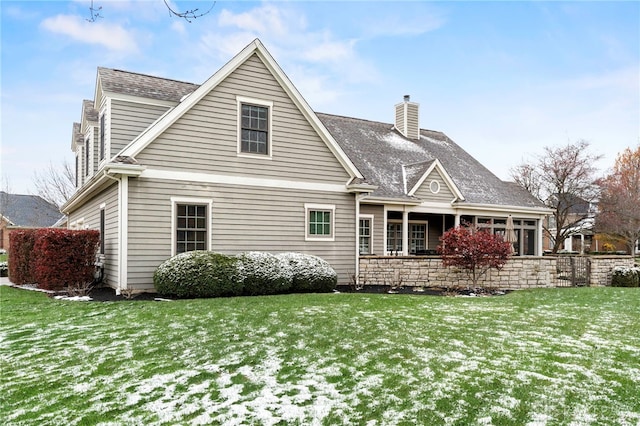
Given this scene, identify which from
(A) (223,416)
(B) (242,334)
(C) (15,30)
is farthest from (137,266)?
→ (A) (223,416)

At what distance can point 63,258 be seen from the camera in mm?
12703

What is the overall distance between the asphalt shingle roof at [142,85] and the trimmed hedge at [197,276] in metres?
5.58

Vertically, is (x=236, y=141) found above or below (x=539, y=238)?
above

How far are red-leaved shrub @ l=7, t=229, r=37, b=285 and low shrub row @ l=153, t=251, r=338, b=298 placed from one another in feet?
17.7

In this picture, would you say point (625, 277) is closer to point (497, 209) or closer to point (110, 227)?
point (497, 209)

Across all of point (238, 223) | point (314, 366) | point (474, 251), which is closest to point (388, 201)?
point (474, 251)

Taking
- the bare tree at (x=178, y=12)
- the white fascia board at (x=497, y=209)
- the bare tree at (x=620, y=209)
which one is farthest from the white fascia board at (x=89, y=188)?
the bare tree at (x=620, y=209)

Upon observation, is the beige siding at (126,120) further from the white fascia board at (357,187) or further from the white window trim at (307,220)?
the white fascia board at (357,187)

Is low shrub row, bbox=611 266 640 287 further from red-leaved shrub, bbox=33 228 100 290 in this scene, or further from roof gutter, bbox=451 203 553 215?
red-leaved shrub, bbox=33 228 100 290

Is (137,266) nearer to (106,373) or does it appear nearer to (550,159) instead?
(106,373)

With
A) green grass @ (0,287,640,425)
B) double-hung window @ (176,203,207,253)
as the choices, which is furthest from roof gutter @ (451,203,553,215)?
double-hung window @ (176,203,207,253)

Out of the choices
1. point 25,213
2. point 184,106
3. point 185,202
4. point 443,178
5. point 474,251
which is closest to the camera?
point 184,106

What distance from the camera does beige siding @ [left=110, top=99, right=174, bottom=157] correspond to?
46.8ft

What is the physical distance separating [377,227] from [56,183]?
2966cm
